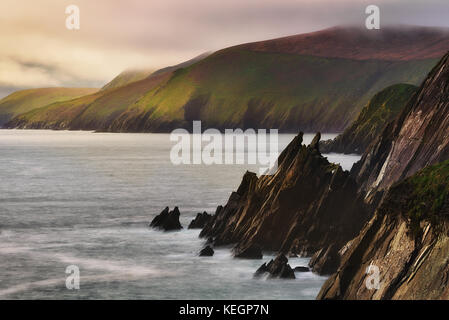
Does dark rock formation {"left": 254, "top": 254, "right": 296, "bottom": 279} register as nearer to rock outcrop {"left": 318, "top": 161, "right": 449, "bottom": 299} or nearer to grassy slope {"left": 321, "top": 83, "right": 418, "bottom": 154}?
rock outcrop {"left": 318, "top": 161, "right": 449, "bottom": 299}

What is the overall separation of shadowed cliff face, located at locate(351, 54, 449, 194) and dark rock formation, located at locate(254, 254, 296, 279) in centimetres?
1222

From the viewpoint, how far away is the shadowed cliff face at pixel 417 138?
132ft

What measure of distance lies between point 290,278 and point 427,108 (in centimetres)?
1906

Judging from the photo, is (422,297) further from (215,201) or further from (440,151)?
(215,201)

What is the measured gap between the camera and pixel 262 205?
38656 mm

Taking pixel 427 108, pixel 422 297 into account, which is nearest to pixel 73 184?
pixel 427 108

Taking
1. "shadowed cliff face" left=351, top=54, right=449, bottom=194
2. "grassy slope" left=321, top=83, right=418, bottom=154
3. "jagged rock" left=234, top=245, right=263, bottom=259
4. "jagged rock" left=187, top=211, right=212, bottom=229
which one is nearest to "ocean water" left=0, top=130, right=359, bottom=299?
"jagged rock" left=234, top=245, right=263, bottom=259

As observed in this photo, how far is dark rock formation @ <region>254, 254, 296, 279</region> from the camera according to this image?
30516 millimetres

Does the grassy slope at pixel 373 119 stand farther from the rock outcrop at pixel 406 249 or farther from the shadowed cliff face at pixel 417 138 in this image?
the rock outcrop at pixel 406 249

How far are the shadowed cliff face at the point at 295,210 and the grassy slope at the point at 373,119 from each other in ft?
303

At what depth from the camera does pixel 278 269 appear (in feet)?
102
